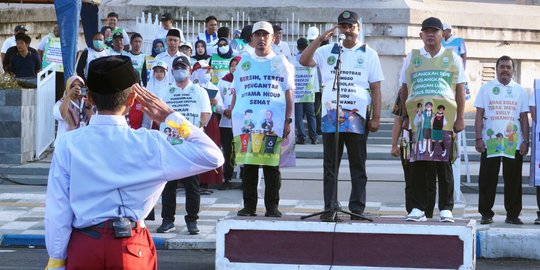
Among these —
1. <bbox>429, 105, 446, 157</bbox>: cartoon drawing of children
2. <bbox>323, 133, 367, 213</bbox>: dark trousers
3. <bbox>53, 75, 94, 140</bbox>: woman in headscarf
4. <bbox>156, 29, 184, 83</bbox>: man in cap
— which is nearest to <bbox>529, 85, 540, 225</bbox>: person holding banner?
<bbox>429, 105, 446, 157</bbox>: cartoon drawing of children

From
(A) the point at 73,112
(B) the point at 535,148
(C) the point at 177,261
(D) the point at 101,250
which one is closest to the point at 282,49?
(B) the point at 535,148

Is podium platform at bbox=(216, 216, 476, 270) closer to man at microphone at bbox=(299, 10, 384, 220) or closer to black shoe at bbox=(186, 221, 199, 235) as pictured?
man at microphone at bbox=(299, 10, 384, 220)

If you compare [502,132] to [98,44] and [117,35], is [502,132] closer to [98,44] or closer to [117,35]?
[117,35]

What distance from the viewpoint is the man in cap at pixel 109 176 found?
5012mm

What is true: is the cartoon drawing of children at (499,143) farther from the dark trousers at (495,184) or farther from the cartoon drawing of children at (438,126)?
the cartoon drawing of children at (438,126)

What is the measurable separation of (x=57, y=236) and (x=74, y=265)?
0.14m

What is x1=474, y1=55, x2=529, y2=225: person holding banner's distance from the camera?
487 inches

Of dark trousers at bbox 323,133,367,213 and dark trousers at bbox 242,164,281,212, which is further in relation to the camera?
dark trousers at bbox 242,164,281,212

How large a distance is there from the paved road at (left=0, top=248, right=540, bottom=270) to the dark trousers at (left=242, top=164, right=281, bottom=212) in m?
0.61

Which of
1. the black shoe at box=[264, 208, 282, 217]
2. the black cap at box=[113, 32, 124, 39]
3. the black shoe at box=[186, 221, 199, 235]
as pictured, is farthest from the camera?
the black cap at box=[113, 32, 124, 39]

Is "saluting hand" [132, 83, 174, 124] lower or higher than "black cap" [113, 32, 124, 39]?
lower

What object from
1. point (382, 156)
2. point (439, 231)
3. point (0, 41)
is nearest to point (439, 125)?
point (439, 231)

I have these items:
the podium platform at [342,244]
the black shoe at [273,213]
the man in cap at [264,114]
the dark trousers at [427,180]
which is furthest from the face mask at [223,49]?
the podium platform at [342,244]

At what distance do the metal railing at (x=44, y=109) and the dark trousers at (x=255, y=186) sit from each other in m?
6.58
